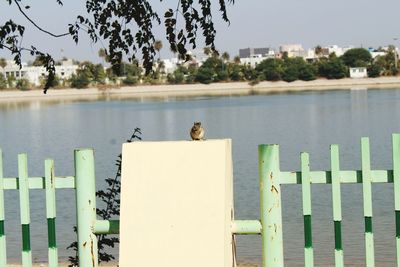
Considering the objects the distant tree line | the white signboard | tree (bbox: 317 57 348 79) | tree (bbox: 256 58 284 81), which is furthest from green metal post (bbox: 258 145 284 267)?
tree (bbox: 256 58 284 81)

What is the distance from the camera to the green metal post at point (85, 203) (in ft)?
20.7

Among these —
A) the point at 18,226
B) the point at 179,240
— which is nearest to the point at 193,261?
the point at 179,240

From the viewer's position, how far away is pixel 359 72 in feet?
608

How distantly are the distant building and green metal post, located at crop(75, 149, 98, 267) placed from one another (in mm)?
181906

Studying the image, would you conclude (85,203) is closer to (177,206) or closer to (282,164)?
(177,206)

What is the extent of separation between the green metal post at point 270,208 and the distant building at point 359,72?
181836 mm

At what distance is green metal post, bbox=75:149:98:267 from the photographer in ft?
20.7

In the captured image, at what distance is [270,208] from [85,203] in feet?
4.45

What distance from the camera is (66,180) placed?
6473 millimetres

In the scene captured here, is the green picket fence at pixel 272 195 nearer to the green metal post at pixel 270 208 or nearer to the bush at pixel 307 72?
the green metal post at pixel 270 208

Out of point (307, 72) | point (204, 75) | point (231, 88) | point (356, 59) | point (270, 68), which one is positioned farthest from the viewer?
point (231, 88)

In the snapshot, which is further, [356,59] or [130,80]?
[130,80]

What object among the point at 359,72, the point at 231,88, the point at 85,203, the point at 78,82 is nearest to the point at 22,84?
the point at 78,82

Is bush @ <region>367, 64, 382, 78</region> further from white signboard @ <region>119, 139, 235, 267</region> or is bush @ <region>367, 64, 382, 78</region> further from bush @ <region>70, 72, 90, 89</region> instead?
white signboard @ <region>119, 139, 235, 267</region>
